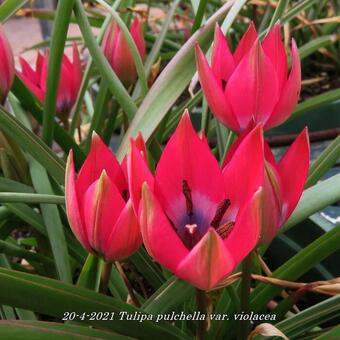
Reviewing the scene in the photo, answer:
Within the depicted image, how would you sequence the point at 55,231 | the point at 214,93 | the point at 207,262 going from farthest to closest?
the point at 55,231 < the point at 214,93 < the point at 207,262

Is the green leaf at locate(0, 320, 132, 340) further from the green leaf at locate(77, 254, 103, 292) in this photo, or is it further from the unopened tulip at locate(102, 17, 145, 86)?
the unopened tulip at locate(102, 17, 145, 86)

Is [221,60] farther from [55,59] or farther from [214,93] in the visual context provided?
[55,59]

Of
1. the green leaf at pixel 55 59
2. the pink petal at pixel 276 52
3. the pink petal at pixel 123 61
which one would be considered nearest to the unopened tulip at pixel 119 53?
the pink petal at pixel 123 61

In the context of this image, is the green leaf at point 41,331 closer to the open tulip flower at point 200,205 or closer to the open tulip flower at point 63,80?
the open tulip flower at point 200,205

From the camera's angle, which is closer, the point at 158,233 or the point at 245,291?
the point at 158,233

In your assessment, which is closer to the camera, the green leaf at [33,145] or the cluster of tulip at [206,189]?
the cluster of tulip at [206,189]

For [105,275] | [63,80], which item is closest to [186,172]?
[105,275]

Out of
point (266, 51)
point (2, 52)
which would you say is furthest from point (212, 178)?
point (2, 52)

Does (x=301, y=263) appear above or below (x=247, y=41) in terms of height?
below

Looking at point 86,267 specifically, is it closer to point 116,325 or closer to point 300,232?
point 116,325
